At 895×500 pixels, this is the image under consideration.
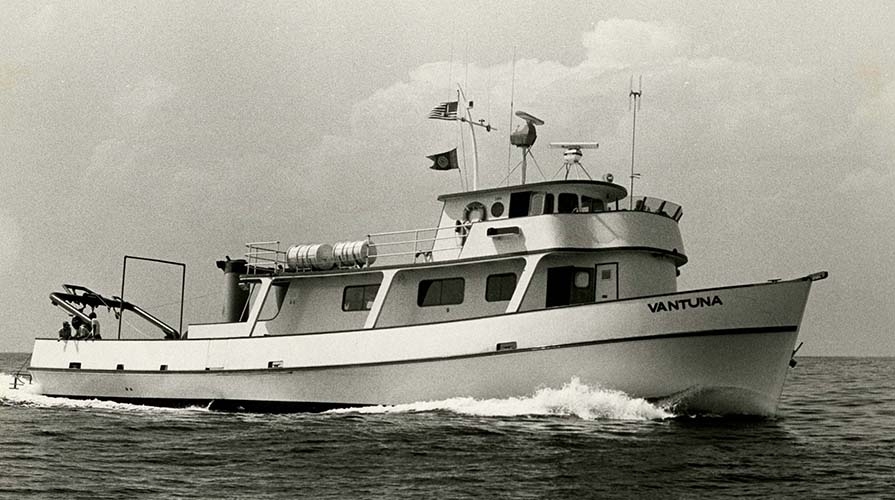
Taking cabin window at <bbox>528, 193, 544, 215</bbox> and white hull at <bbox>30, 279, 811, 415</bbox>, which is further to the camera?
cabin window at <bbox>528, 193, 544, 215</bbox>

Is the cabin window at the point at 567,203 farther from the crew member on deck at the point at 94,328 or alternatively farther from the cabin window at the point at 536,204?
the crew member on deck at the point at 94,328

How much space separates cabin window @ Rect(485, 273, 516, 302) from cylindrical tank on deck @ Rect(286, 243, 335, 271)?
13.4 feet

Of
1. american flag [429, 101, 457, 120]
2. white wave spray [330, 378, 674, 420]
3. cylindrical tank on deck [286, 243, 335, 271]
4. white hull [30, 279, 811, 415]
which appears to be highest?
american flag [429, 101, 457, 120]

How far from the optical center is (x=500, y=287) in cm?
2103

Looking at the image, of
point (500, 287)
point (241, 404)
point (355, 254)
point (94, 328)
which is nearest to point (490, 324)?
point (500, 287)

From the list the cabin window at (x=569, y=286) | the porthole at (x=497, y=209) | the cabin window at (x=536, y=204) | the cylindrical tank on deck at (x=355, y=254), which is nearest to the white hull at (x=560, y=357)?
the cabin window at (x=569, y=286)

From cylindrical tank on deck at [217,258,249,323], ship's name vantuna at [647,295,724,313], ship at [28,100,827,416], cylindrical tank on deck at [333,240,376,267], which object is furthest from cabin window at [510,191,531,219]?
cylindrical tank on deck at [217,258,249,323]

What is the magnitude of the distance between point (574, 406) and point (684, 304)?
9.46 ft

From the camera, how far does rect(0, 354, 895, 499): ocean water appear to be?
41.2 ft

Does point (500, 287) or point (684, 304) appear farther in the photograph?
point (500, 287)

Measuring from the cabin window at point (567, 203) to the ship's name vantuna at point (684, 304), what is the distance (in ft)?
11.1

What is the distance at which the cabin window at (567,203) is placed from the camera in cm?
2088

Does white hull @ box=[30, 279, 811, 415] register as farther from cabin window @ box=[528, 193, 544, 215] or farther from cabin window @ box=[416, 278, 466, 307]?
cabin window @ box=[528, 193, 544, 215]

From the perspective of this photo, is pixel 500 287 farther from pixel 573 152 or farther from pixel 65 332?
pixel 65 332
